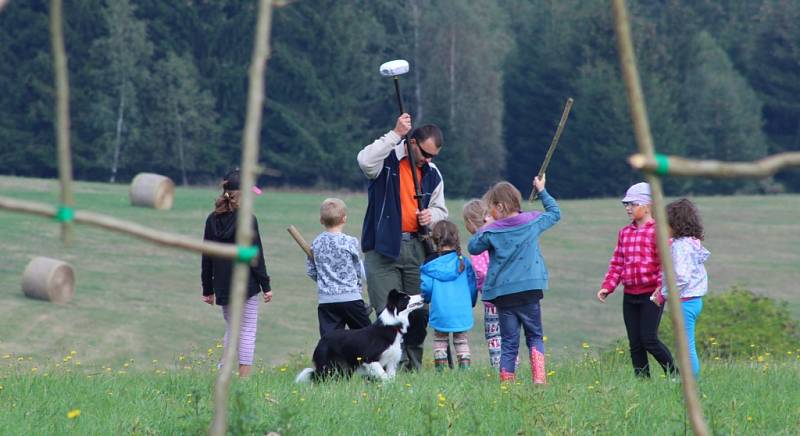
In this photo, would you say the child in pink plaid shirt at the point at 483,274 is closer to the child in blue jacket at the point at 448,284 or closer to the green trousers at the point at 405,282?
the child in blue jacket at the point at 448,284

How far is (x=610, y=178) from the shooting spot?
64000mm

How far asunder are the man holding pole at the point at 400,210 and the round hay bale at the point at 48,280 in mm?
11635

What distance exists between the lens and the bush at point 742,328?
13281 mm

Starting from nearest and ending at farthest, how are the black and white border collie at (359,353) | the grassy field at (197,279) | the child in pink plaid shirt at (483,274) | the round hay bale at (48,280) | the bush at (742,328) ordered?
the black and white border collie at (359,353) < the child in pink plaid shirt at (483,274) < the bush at (742,328) < the grassy field at (197,279) < the round hay bale at (48,280)

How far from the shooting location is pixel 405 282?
8984 mm

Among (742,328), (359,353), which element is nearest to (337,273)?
(359,353)

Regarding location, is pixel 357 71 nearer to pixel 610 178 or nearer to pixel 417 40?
pixel 417 40

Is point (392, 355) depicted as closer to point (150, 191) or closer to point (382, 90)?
point (150, 191)

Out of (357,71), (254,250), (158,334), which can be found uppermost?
(357,71)

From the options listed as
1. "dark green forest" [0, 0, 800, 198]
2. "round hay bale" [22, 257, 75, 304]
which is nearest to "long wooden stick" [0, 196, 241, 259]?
"round hay bale" [22, 257, 75, 304]

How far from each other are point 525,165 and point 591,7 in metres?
10.2

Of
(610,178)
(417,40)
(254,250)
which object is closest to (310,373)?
(254,250)

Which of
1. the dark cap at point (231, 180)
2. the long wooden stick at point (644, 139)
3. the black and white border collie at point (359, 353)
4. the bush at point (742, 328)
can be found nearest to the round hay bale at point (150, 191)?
the bush at point (742, 328)

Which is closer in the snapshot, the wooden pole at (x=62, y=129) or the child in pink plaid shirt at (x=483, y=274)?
the wooden pole at (x=62, y=129)
